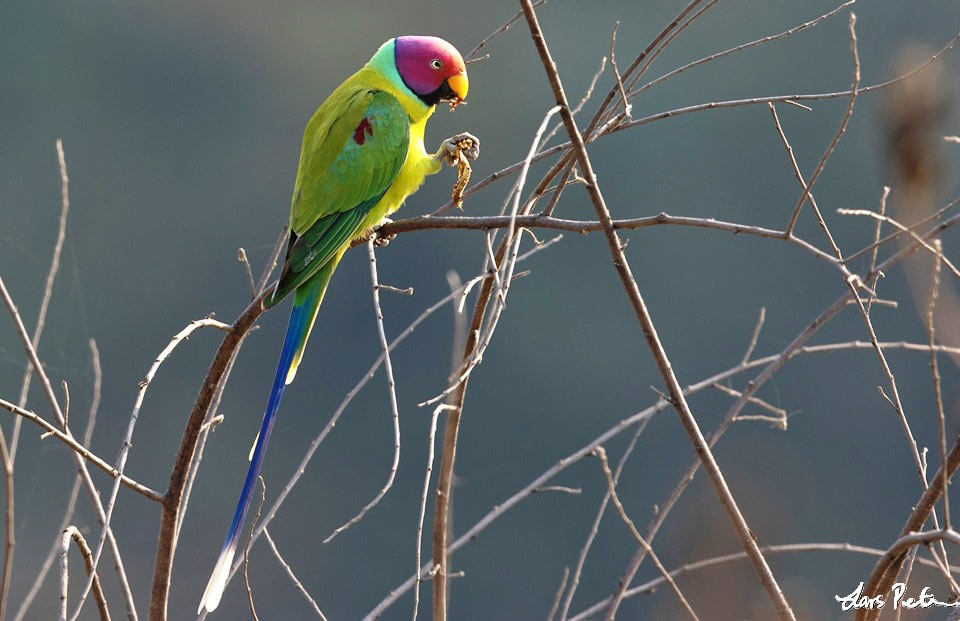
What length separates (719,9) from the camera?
375cm

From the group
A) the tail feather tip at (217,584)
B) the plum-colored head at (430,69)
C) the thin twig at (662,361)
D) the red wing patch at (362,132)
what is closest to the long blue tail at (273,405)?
the tail feather tip at (217,584)

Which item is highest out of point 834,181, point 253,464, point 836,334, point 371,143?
point 371,143

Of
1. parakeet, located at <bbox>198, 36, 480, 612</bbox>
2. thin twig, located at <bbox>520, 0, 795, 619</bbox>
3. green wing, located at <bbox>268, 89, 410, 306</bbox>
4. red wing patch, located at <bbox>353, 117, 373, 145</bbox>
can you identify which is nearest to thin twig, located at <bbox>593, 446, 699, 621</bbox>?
thin twig, located at <bbox>520, 0, 795, 619</bbox>

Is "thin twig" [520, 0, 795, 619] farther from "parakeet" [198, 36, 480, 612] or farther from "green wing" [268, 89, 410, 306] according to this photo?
"green wing" [268, 89, 410, 306]

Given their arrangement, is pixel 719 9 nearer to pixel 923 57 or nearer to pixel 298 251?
pixel 298 251

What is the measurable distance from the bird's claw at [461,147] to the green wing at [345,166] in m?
0.13

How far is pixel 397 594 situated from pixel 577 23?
3.38 meters

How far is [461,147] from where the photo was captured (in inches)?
53.2

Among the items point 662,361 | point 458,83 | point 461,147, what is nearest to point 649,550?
A: point 662,361

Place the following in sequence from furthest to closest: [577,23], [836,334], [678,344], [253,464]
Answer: [577,23] < [678,344] < [836,334] < [253,464]

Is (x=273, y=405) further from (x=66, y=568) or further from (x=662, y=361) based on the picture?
(x=662, y=361)

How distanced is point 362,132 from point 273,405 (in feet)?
1.58

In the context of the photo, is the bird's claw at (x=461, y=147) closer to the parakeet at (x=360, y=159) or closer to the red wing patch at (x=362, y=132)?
the parakeet at (x=360, y=159)

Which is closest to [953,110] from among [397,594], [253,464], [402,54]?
[397,594]
